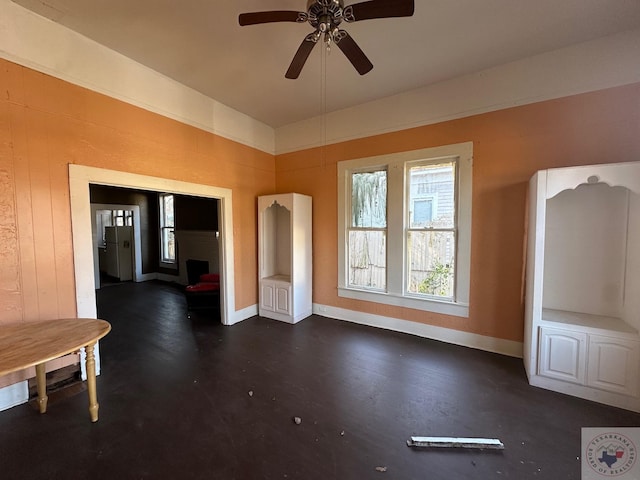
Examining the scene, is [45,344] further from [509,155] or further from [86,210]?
[509,155]

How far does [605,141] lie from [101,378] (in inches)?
217

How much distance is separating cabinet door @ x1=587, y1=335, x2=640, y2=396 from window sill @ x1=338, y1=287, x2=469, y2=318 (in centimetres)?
114

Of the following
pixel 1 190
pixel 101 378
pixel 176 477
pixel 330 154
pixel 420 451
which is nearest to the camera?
pixel 176 477

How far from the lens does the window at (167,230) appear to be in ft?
24.5

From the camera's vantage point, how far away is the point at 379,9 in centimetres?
165

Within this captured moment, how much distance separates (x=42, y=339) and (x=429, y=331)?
12.8 ft

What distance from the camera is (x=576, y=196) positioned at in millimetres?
2605

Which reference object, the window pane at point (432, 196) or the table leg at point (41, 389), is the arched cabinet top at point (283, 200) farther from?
the table leg at point (41, 389)

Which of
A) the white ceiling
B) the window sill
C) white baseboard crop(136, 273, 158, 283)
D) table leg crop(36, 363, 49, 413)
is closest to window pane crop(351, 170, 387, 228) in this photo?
the window sill

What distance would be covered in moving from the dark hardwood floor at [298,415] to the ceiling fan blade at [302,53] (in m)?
2.89

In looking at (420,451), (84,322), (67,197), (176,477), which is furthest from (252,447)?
(67,197)

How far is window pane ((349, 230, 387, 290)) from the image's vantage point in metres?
3.92

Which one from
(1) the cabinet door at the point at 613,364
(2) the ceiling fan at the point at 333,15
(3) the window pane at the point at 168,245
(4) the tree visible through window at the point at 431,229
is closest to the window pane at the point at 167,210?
(3) the window pane at the point at 168,245

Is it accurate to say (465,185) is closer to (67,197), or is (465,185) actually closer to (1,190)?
(67,197)
